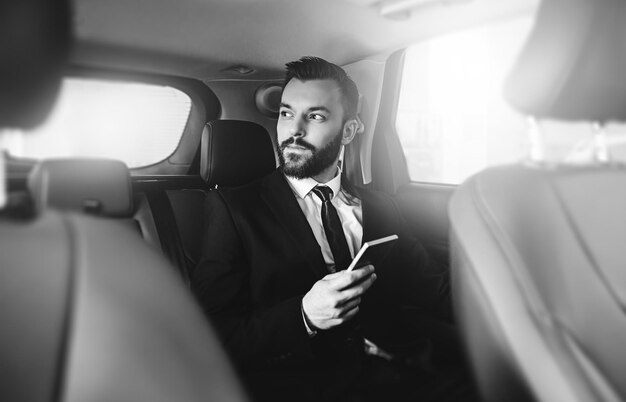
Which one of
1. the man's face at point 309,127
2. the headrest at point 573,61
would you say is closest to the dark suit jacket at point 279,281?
the man's face at point 309,127

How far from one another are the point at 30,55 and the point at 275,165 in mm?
1238

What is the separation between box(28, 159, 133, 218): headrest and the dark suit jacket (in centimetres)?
50

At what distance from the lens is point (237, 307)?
4.33 ft

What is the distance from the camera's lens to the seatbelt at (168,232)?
5.30 ft

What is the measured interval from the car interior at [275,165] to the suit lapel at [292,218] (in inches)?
7.8

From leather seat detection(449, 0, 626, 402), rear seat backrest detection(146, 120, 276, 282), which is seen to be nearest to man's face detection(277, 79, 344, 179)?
rear seat backrest detection(146, 120, 276, 282)

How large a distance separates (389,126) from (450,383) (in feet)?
3.34

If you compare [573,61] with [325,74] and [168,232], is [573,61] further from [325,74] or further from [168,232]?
[168,232]

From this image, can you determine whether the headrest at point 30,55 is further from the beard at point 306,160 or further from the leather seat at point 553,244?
the beard at point 306,160

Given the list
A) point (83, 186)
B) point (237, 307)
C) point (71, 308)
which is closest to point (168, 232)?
point (237, 307)

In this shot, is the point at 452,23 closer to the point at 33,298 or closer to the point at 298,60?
the point at 298,60

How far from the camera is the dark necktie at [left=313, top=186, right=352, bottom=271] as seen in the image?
1361 millimetres

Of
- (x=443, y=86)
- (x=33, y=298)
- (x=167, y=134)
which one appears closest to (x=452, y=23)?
(x=443, y=86)

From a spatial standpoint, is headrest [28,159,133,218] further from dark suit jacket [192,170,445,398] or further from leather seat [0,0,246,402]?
dark suit jacket [192,170,445,398]
